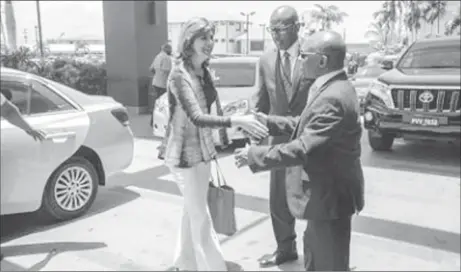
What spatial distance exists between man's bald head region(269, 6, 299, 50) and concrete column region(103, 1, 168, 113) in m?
9.63

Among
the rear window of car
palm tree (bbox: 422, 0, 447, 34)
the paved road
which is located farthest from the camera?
palm tree (bbox: 422, 0, 447, 34)

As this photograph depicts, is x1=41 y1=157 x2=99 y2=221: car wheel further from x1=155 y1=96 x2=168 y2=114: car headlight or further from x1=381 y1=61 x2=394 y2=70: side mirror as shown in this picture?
x1=381 y1=61 x2=394 y2=70: side mirror

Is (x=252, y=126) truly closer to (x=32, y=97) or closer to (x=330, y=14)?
(x=32, y=97)

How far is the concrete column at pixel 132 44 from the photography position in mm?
12477

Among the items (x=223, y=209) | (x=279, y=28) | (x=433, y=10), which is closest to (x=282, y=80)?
(x=279, y=28)

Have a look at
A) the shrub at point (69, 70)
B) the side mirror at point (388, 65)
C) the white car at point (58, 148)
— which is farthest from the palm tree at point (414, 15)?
the white car at point (58, 148)

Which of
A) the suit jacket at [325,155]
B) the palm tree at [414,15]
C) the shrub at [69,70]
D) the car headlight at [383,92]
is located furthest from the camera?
the palm tree at [414,15]

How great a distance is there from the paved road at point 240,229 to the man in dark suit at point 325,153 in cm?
140

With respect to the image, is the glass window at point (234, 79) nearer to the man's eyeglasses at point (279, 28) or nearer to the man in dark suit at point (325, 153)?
the man's eyeglasses at point (279, 28)

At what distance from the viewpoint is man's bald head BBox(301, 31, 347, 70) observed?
235 centimetres

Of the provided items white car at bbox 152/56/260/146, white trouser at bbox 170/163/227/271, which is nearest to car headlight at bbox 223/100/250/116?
white car at bbox 152/56/260/146

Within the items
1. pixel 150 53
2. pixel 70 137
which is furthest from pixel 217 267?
pixel 150 53

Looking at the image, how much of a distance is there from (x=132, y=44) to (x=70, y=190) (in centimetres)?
812

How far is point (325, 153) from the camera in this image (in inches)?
93.6
